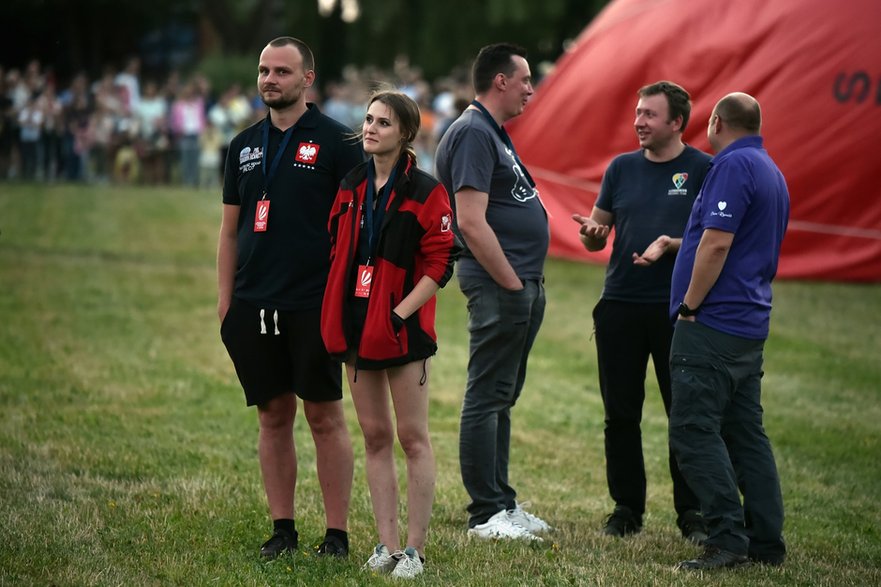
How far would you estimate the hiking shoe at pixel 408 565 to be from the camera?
17.3 feet

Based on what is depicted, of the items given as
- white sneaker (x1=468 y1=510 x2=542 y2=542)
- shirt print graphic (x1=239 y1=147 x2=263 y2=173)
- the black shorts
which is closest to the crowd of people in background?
white sneaker (x1=468 y1=510 x2=542 y2=542)

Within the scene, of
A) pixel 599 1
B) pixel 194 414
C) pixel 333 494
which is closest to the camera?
pixel 333 494

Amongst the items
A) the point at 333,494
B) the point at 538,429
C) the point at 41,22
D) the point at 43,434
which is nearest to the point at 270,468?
the point at 333,494

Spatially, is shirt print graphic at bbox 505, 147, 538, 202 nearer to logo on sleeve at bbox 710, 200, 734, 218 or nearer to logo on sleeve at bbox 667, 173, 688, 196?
logo on sleeve at bbox 667, 173, 688, 196

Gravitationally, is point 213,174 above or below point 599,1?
below

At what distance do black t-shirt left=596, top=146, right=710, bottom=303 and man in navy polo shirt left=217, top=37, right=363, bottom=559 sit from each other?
1626 mm

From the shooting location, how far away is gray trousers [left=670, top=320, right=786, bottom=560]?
5.70 meters

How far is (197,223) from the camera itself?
783 inches

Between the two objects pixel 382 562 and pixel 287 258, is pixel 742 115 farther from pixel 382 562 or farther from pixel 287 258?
pixel 382 562

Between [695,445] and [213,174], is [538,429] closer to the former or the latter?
[695,445]

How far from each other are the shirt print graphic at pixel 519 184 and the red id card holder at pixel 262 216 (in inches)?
52.5

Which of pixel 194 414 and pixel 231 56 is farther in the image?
pixel 231 56

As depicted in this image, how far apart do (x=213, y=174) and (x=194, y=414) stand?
20.1 metres

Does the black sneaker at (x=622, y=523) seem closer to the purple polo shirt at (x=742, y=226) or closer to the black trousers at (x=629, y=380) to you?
the black trousers at (x=629, y=380)
